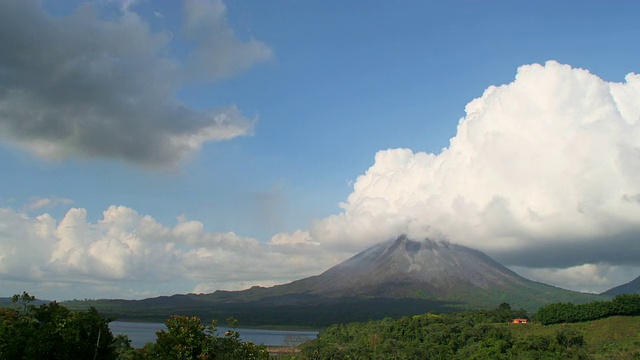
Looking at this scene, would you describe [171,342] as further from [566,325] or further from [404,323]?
[404,323]

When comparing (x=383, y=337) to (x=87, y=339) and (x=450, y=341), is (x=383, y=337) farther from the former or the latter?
(x=87, y=339)

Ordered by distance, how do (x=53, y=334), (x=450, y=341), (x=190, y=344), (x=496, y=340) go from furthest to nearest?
1. (x=450, y=341)
2. (x=496, y=340)
3. (x=53, y=334)
4. (x=190, y=344)

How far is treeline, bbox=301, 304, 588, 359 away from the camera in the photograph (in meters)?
65.6

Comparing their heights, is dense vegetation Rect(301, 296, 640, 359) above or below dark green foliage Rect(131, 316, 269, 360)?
below

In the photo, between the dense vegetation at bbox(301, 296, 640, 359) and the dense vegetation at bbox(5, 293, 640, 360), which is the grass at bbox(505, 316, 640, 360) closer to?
the dense vegetation at bbox(301, 296, 640, 359)

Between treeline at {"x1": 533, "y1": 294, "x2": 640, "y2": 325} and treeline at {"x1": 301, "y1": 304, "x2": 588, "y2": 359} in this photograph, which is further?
treeline at {"x1": 533, "y1": 294, "x2": 640, "y2": 325}

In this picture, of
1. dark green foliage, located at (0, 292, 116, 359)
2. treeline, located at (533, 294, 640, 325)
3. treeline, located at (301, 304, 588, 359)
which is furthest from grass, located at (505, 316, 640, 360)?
dark green foliage, located at (0, 292, 116, 359)

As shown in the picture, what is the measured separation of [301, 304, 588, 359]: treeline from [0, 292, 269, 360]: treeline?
42220 millimetres

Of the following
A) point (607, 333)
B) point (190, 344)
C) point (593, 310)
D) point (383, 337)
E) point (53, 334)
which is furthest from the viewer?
point (383, 337)

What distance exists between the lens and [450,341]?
88.9 metres

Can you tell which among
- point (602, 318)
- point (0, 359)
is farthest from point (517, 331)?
point (0, 359)

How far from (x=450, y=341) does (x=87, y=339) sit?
69.3 meters

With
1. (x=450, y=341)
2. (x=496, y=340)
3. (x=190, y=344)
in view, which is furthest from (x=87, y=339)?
(x=450, y=341)

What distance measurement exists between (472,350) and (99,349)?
5820 cm
